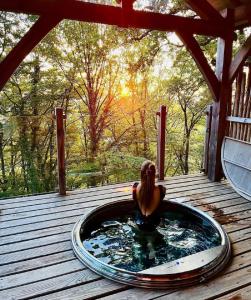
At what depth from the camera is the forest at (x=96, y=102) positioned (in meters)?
5.05

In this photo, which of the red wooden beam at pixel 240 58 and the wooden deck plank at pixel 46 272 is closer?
the wooden deck plank at pixel 46 272

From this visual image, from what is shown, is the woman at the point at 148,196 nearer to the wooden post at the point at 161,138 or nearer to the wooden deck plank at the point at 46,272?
the wooden deck plank at the point at 46,272

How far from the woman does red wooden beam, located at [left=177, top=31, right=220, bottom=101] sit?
193cm

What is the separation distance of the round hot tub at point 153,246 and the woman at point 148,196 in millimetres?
182

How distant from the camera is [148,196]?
2727mm

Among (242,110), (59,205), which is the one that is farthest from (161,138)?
(59,205)

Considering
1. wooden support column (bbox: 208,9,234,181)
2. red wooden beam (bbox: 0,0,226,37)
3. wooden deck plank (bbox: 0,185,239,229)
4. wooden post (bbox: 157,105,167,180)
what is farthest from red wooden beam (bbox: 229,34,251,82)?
wooden deck plank (bbox: 0,185,239,229)

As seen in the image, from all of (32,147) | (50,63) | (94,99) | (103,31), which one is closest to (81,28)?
(103,31)

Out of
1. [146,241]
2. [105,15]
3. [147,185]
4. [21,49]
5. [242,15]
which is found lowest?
[146,241]

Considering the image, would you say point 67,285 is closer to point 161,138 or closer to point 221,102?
point 161,138

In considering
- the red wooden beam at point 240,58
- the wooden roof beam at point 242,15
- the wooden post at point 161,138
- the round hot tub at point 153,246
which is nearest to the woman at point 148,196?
the round hot tub at point 153,246

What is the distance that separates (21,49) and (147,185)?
197 cm

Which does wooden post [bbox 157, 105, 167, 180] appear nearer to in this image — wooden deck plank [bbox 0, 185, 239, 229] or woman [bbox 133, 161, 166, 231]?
wooden deck plank [bbox 0, 185, 239, 229]

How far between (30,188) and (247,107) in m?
3.96
